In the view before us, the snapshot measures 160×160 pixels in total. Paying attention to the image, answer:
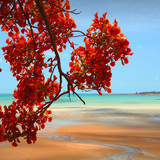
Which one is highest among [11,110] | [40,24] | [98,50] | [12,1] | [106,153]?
[12,1]

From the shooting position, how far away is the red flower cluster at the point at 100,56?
2.87 metres

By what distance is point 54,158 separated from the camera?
16.0ft

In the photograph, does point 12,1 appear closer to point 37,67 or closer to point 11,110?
point 37,67

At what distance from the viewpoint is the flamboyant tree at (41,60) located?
114 inches

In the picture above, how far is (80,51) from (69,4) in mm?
809

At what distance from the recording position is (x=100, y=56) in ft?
9.70

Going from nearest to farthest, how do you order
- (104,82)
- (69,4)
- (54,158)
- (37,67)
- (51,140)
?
(104,82)
(37,67)
(69,4)
(54,158)
(51,140)

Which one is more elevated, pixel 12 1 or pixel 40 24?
pixel 12 1

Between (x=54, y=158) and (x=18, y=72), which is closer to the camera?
(x=18, y=72)

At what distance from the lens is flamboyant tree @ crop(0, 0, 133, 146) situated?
9.52ft

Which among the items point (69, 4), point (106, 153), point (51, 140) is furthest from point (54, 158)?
point (69, 4)

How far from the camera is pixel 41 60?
3.20 metres

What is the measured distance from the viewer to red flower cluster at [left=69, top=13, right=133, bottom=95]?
2.87m

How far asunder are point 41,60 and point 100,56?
0.78 m
